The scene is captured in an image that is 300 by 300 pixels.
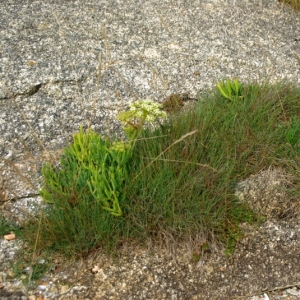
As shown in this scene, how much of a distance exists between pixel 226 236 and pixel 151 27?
2.47m

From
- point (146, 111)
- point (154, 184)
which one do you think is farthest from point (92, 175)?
point (146, 111)

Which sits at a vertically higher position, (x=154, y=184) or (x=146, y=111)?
(x=146, y=111)

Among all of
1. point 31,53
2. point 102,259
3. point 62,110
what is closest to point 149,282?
point 102,259

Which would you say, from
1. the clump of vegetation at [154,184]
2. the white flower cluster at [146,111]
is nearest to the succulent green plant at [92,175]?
the clump of vegetation at [154,184]

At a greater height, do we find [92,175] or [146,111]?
[146,111]

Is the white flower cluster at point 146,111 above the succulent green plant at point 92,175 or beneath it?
above

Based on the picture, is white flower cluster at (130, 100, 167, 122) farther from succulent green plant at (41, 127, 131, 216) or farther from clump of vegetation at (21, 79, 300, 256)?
succulent green plant at (41, 127, 131, 216)

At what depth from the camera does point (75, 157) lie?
2.78 metres

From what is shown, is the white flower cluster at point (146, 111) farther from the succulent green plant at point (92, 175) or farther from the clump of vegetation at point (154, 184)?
the succulent green plant at point (92, 175)

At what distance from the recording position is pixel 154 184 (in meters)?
2.63

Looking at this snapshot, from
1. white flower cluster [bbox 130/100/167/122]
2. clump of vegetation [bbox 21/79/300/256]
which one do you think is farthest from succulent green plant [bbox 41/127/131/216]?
white flower cluster [bbox 130/100/167/122]

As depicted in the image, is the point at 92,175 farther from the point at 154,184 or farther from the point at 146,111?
the point at 146,111

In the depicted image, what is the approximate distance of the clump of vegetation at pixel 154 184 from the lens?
2525mm

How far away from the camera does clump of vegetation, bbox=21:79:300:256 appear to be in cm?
253
